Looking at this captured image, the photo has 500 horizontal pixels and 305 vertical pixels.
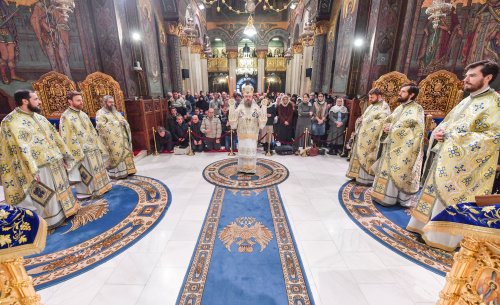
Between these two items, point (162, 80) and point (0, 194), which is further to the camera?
point (162, 80)

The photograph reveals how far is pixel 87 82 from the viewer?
239 inches

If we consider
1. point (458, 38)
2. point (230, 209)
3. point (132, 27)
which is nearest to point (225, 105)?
point (132, 27)

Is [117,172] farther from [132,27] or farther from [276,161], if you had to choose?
[132,27]

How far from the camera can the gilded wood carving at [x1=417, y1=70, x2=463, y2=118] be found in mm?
5359

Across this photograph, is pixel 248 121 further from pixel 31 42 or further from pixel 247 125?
pixel 31 42

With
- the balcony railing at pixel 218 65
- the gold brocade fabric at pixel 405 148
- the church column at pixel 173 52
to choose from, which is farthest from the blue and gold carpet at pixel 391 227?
the balcony railing at pixel 218 65

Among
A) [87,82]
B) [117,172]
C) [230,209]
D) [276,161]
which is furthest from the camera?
Answer: [276,161]

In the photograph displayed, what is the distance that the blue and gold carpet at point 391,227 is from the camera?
2.70 meters

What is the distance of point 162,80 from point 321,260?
1009 centimetres

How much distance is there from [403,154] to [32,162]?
17.7ft

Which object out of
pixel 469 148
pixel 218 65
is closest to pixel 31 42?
pixel 469 148

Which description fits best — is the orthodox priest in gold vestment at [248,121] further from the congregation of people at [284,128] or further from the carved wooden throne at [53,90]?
the carved wooden throne at [53,90]

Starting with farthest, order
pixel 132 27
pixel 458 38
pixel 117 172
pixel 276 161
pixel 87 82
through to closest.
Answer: pixel 132 27, pixel 276 161, pixel 87 82, pixel 458 38, pixel 117 172

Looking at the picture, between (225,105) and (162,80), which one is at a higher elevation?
(162,80)
